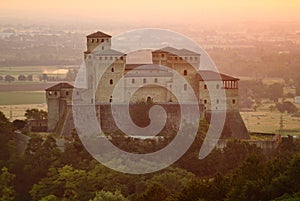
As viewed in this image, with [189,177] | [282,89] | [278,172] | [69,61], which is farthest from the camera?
[69,61]

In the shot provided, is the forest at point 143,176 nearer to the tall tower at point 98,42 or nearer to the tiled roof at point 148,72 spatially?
the tiled roof at point 148,72

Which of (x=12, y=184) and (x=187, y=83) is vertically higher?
(x=187, y=83)

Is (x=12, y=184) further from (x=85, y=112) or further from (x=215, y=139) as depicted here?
(x=215, y=139)

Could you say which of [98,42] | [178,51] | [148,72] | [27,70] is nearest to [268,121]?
[178,51]

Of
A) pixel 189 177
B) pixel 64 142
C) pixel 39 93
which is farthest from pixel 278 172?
pixel 39 93

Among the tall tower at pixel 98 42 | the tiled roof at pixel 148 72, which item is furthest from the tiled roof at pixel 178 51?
the tall tower at pixel 98 42

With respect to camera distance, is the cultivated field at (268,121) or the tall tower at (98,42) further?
the cultivated field at (268,121)
